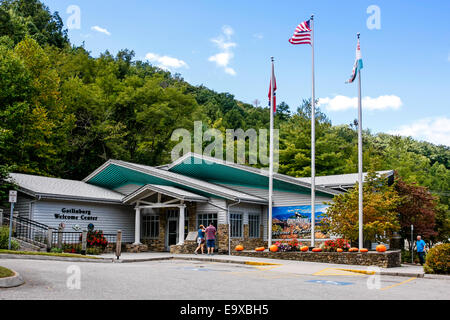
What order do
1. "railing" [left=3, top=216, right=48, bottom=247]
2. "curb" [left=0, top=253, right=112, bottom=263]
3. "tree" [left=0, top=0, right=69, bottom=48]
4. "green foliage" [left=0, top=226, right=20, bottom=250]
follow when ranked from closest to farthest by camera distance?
"curb" [left=0, top=253, right=112, bottom=263] < "green foliage" [left=0, top=226, right=20, bottom=250] < "railing" [left=3, top=216, right=48, bottom=247] < "tree" [left=0, top=0, right=69, bottom=48]

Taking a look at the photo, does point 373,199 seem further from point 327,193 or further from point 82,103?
point 82,103

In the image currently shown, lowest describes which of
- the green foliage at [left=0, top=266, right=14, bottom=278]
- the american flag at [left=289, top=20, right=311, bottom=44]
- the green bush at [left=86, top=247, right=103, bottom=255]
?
the green bush at [left=86, top=247, right=103, bottom=255]

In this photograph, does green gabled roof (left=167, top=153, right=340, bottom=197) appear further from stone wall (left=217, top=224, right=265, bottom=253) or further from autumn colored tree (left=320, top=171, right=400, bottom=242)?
stone wall (left=217, top=224, right=265, bottom=253)

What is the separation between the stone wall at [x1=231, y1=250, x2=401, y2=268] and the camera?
1991 centimetres

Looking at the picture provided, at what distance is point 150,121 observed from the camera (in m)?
47.3

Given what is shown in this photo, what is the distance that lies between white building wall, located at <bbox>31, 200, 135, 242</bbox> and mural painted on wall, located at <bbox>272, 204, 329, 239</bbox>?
9641 millimetres

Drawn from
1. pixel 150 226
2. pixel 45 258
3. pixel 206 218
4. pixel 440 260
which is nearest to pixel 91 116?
pixel 150 226

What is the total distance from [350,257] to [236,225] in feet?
29.4

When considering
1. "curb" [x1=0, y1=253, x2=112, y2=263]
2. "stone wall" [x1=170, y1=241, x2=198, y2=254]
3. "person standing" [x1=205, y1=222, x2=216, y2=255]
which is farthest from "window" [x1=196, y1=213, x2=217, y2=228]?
"curb" [x1=0, y1=253, x2=112, y2=263]

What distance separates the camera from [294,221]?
28.7 meters

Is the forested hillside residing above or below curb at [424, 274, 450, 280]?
above

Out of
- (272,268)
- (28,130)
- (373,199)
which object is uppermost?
(28,130)
